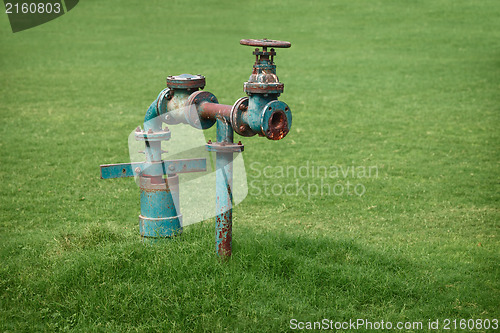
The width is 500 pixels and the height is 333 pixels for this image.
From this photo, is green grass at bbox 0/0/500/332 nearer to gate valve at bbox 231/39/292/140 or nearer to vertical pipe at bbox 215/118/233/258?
vertical pipe at bbox 215/118/233/258

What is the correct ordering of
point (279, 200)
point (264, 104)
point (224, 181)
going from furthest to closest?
point (279, 200) → point (224, 181) → point (264, 104)

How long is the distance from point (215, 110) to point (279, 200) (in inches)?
108

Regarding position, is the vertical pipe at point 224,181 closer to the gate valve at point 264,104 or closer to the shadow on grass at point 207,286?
the gate valve at point 264,104

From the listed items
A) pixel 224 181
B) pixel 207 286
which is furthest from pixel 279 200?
pixel 207 286

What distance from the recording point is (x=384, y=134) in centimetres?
966

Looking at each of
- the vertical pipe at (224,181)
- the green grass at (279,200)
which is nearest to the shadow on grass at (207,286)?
the green grass at (279,200)

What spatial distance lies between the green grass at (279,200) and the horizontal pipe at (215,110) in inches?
38.4

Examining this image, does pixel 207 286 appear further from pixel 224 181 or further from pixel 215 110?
pixel 215 110

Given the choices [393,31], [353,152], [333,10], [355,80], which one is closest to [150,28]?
[333,10]

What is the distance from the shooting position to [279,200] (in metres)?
6.89

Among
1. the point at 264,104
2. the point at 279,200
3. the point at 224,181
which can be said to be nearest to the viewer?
the point at 264,104

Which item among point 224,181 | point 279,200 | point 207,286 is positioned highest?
point 224,181

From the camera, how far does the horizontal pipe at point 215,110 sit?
168 inches

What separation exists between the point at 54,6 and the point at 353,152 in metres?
17.3
